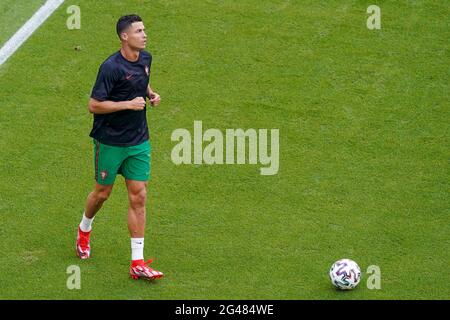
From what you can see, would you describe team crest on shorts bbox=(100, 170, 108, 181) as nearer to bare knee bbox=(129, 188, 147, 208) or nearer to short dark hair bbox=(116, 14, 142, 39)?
bare knee bbox=(129, 188, 147, 208)

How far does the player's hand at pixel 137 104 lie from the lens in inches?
395

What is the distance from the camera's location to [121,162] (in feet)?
34.2

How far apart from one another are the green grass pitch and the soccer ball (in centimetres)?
14

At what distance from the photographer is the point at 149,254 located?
10.9 metres

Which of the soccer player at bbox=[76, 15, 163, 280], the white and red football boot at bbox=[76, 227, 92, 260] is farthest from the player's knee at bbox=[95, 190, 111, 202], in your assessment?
the white and red football boot at bbox=[76, 227, 92, 260]

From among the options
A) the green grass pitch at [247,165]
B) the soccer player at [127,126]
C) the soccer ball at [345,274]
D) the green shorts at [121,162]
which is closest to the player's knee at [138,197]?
the soccer player at [127,126]

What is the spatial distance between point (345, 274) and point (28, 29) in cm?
634

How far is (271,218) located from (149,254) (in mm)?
1432

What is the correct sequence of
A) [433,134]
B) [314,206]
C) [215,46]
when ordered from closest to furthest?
1. [314,206]
2. [433,134]
3. [215,46]

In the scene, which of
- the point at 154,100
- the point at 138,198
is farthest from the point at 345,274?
the point at 154,100

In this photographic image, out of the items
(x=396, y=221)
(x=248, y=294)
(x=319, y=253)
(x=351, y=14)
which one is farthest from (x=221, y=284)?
(x=351, y=14)

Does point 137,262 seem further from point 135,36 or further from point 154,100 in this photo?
point 135,36
